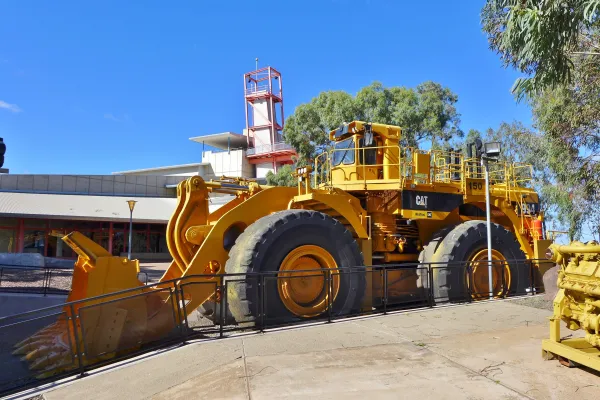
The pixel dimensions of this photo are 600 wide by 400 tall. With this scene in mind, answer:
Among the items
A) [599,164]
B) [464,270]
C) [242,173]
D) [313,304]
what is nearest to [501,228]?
[464,270]

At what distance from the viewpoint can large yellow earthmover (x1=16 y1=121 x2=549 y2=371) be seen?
599cm

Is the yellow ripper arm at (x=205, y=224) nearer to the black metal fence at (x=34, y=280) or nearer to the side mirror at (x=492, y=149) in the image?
the side mirror at (x=492, y=149)

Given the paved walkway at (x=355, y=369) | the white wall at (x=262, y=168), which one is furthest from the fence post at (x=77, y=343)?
the white wall at (x=262, y=168)

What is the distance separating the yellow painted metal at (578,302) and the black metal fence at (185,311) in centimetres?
332

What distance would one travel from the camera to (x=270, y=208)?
317 inches

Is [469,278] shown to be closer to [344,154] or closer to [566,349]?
[344,154]

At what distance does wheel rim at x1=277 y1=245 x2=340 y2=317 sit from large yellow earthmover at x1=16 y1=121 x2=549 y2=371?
0.7 inches

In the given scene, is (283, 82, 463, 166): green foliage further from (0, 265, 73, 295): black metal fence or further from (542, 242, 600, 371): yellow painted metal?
(542, 242, 600, 371): yellow painted metal

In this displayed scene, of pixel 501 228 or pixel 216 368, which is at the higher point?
pixel 501 228

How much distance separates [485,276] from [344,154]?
13.3ft

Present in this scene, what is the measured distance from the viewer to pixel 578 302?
4.66 m

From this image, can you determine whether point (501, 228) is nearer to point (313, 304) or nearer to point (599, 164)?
point (313, 304)

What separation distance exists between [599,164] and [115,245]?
91.7 feet

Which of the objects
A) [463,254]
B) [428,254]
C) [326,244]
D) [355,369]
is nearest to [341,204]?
[326,244]
